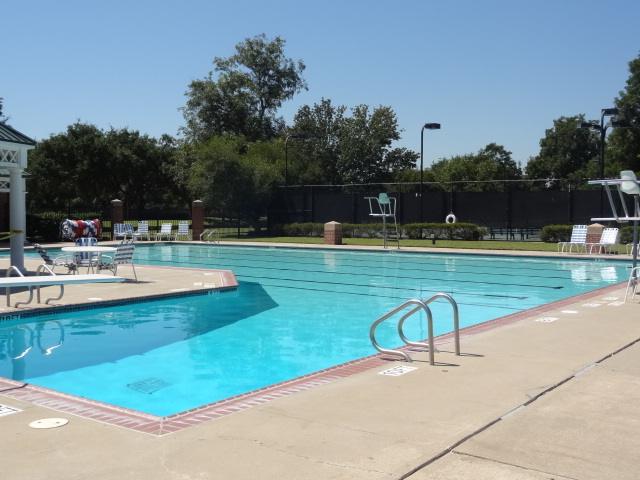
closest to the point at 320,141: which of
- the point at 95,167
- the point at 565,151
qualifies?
the point at 95,167

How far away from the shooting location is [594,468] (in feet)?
13.9

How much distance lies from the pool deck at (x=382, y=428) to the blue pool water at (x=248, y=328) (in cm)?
160

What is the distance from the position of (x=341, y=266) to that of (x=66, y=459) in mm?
17740

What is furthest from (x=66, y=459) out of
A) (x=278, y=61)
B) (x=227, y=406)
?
(x=278, y=61)

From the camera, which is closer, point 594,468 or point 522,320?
point 594,468

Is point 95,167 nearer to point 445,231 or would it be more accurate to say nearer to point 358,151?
point 358,151

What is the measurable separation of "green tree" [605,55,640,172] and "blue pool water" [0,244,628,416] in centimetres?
3648

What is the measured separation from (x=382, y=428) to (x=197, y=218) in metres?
30.7

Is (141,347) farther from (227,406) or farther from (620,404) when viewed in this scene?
(620,404)

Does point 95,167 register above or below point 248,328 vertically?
above

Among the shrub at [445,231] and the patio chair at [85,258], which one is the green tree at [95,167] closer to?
the shrub at [445,231]

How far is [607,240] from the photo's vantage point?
23.4m

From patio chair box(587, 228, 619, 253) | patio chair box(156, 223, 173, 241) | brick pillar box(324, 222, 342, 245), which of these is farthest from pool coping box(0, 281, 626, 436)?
patio chair box(156, 223, 173, 241)

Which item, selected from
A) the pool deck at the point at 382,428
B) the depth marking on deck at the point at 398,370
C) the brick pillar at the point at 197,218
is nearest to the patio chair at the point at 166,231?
the brick pillar at the point at 197,218
